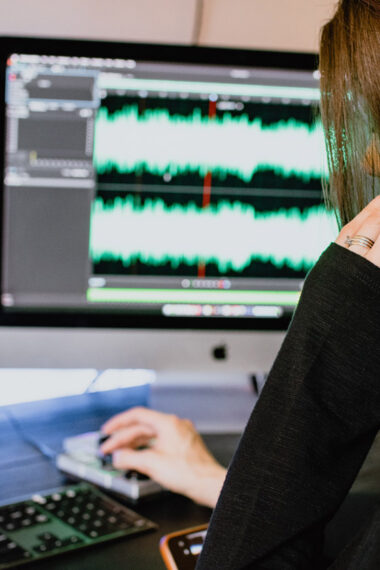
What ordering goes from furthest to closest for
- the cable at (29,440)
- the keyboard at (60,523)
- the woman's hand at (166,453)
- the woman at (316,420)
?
1. the cable at (29,440)
2. the woman's hand at (166,453)
3. the keyboard at (60,523)
4. the woman at (316,420)

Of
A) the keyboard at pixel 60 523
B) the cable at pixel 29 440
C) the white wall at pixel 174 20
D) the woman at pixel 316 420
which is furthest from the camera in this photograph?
the white wall at pixel 174 20

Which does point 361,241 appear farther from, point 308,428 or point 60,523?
point 60,523

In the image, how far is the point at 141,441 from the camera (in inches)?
37.9

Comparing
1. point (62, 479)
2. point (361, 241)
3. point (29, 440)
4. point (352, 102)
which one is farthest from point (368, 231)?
point (29, 440)

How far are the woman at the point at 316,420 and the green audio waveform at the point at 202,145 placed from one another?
0.49 meters

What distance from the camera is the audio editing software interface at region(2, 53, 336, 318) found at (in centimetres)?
105

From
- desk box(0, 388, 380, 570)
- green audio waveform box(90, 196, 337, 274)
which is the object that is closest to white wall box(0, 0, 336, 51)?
green audio waveform box(90, 196, 337, 274)

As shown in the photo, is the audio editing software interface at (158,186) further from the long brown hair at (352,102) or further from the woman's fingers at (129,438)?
the long brown hair at (352,102)

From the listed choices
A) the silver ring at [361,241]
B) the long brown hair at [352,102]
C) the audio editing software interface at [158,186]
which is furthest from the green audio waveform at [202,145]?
the silver ring at [361,241]

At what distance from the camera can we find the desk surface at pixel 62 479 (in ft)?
2.32

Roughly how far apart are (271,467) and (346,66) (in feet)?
1.05

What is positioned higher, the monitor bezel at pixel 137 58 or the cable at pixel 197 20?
the cable at pixel 197 20

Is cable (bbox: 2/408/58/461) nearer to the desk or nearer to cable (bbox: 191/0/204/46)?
the desk

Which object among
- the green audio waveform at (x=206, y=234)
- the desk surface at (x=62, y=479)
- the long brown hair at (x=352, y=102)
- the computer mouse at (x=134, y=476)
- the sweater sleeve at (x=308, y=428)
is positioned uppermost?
the long brown hair at (x=352, y=102)
